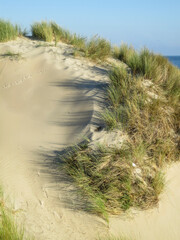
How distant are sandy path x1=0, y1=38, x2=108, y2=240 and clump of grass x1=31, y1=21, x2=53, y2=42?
102cm

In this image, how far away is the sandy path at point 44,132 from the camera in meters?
3.34

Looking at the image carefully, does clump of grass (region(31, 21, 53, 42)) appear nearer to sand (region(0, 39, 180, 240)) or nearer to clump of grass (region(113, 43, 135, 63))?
sand (region(0, 39, 180, 240))

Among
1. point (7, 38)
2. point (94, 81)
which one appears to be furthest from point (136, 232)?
point (7, 38)

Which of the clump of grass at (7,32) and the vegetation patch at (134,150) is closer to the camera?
the vegetation patch at (134,150)

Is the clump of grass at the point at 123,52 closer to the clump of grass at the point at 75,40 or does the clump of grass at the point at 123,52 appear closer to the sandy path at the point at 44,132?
the clump of grass at the point at 75,40

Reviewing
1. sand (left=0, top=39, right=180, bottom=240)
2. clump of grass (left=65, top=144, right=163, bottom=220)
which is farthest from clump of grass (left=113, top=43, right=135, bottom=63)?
clump of grass (left=65, top=144, right=163, bottom=220)

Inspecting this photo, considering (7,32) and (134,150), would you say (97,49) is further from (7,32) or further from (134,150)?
(134,150)

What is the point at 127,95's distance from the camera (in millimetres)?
4797

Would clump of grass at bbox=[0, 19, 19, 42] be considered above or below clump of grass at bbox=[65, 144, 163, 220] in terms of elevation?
above

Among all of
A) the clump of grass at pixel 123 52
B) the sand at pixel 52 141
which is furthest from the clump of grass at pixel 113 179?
the clump of grass at pixel 123 52

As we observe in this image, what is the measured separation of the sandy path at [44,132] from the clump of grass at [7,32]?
69 cm

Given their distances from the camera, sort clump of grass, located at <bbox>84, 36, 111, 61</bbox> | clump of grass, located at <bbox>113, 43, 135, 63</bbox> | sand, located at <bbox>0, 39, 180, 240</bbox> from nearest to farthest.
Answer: sand, located at <bbox>0, 39, 180, 240</bbox>, clump of grass, located at <bbox>84, 36, 111, 61</bbox>, clump of grass, located at <bbox>113, 43, 135, 63</bbox>

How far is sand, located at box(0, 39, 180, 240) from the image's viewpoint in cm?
333

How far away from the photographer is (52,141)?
4.47m
